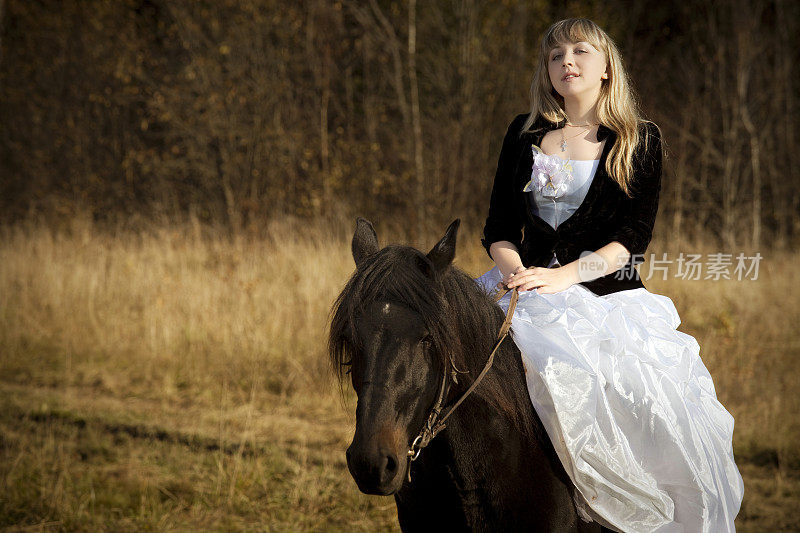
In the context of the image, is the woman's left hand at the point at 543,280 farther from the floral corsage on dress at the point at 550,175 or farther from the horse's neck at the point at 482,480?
the horse's neck at the point at 482,480

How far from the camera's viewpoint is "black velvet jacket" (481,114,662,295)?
222 centimetres

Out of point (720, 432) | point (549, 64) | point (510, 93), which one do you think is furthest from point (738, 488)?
point (510, 93)

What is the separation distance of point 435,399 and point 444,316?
216mm

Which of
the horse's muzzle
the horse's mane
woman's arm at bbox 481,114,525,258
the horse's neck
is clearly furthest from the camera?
woman's arm at bbox 481,114,525,258

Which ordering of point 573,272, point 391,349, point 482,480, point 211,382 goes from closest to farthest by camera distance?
point 391,349
point 482,480
point 573,272
point 211,382

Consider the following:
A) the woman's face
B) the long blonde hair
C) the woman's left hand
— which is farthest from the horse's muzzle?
the woman's face

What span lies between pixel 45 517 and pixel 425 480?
2774mm

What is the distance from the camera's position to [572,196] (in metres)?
2.25

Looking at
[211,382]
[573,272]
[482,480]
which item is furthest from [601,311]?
[211,382]

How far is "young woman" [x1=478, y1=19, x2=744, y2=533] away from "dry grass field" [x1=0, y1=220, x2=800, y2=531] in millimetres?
1694

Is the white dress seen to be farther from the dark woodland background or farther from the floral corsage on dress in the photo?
the dark woodland background

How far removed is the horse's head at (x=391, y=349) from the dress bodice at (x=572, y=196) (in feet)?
2.03
